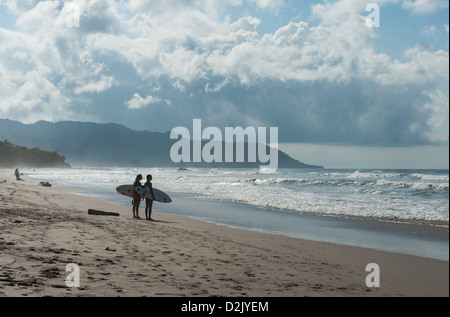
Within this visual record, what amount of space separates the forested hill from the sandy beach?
14518 centimetres

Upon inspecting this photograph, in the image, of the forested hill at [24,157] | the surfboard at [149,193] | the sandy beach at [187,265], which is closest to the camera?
the sandy beach at [187,265]

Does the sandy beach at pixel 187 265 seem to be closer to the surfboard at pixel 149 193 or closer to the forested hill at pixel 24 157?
the surfboard at pixel 149 193

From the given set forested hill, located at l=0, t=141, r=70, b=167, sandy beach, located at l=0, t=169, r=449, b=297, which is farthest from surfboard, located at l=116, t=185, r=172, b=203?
forested hill, located at l=0, t=141, r=70, b=167

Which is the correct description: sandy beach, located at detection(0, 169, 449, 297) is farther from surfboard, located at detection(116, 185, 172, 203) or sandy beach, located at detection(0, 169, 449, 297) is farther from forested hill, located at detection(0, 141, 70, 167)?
forested hill, located at detection(0, 141, 70, 167)

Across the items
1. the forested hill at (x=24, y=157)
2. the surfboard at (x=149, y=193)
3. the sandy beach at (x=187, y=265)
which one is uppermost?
the forested hill at (x=24, y=157)

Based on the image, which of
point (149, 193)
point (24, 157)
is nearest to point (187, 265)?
point (149, 193)

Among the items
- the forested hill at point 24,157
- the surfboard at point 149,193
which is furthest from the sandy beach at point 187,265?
the forested hill at point 24,157

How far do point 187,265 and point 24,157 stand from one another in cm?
17527

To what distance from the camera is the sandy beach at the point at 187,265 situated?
5984 millimetres

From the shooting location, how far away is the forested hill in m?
141

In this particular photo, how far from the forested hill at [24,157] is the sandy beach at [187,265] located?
145 meters

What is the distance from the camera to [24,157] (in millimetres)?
163125

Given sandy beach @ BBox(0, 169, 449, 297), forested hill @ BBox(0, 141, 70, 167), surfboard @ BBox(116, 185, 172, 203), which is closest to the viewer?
sandy beach @ BBox(0, 169, 449, 297)

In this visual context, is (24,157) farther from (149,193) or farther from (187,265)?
(187,265)
